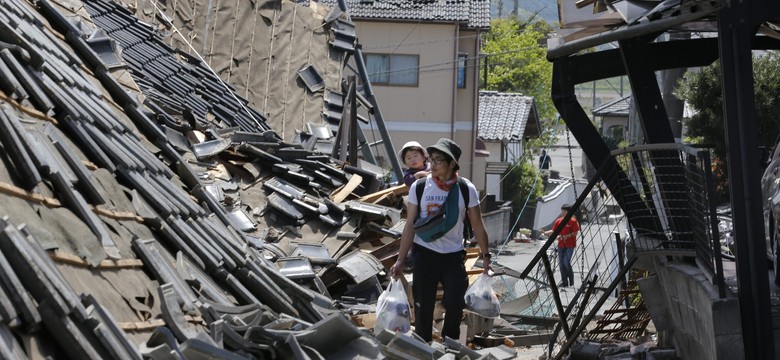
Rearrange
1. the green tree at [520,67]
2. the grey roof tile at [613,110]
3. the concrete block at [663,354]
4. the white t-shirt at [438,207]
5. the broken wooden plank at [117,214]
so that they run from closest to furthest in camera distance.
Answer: the broken wooden plank at [117,214] < the concrete block at [663,354] < the white t-shirt at [438,207] < the green tree at [520,67] < the grey roof tile at [613,110]

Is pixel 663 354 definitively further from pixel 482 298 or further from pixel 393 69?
pixel 393 69

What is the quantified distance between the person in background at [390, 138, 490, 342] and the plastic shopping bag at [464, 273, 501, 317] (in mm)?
69

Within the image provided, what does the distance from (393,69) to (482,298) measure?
31658 mm

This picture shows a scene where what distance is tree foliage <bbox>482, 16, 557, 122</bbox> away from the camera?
5950 cm

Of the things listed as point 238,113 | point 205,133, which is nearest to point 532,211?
point 238,113

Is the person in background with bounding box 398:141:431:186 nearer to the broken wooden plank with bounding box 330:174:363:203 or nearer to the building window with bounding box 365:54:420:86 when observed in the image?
the broken wooden plank with bounding box 330:174:363:203

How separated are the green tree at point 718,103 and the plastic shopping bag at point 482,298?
38.2 feet

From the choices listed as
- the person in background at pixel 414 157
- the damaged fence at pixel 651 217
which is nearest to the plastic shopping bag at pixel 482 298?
the damaged fence at pixel 651 217

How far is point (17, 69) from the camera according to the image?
270 inches

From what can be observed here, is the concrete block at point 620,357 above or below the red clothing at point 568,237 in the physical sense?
below

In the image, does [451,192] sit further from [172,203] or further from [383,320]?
[172,203]

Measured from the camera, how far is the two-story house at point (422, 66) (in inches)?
1577

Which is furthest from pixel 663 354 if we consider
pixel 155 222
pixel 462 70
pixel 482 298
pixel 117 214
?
pixel 462 70

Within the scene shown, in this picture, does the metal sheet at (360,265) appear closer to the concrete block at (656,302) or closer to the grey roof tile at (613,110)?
the concrete block at (656,302)
